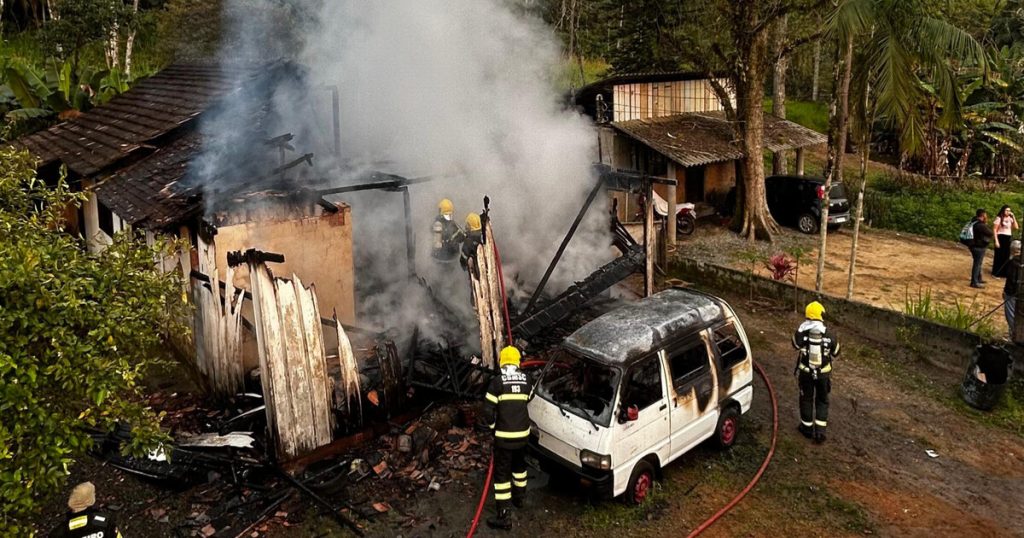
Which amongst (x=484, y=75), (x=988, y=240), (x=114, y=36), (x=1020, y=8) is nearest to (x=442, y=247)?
(x=484, y=75)

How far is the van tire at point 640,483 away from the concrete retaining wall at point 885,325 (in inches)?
221

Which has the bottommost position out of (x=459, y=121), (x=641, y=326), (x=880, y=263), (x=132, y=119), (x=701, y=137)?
(x=880, y=263)

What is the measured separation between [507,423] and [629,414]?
1.14m

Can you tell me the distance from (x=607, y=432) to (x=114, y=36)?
23946 millimetres

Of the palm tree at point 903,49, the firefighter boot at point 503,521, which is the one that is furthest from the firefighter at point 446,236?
the palm tree at point 903,49

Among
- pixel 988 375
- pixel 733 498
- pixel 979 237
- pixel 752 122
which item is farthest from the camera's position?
pixel 752 122

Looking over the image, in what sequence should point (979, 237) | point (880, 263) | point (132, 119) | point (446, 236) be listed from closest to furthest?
point (446, 236), point (979, 237), point (132, 119), point (880, 263)

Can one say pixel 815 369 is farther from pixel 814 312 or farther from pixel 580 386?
pixel 580 386

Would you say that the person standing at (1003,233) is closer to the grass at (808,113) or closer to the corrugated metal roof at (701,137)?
the corrugated metal roof at (701,137)

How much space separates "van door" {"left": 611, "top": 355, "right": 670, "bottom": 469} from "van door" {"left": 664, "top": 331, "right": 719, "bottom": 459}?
5.4 inches

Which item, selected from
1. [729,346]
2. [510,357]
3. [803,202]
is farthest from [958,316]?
[803,202]

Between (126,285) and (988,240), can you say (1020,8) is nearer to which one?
(988,240)

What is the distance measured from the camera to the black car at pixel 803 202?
18.5 meters

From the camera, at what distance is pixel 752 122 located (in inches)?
681
